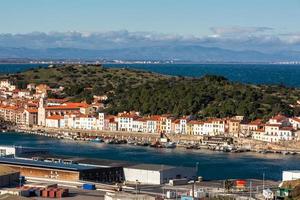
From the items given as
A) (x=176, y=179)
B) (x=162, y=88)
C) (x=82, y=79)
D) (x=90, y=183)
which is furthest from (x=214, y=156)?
(x=82, y=79)

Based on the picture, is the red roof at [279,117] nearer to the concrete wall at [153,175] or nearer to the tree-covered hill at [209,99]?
the tree-covered hill at [209,99]

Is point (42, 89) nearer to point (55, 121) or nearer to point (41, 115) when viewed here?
point (41, 115)

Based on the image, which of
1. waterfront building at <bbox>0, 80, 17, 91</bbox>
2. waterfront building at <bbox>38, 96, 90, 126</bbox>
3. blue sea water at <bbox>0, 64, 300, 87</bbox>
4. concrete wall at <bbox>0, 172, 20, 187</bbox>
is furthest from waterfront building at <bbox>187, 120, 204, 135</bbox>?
blue sea water at <bbox>0, 64, 300, 87</bbox>

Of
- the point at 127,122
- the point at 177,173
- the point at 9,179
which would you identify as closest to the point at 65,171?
the point at 9,179

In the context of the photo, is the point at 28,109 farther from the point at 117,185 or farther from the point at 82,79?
the point at 117,185

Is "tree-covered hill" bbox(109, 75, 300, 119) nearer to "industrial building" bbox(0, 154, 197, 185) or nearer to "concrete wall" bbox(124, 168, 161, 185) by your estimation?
"industrial building" bbox(0, 154, 197, 185)

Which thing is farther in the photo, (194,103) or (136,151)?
(194,103)

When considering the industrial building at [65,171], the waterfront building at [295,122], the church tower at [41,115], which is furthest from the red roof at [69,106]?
the industrial building at [65,171]
